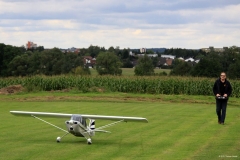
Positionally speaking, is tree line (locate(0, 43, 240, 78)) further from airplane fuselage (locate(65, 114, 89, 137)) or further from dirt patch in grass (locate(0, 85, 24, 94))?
airplane fuselage (locate(65, 114, 89, 137))

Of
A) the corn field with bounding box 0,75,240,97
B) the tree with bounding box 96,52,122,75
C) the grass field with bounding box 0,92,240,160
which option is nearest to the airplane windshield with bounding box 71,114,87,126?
the grass field with bounding box 0,92,240,160

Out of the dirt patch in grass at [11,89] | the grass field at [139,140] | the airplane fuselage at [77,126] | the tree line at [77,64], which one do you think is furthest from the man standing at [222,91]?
the tree line at [77,64]

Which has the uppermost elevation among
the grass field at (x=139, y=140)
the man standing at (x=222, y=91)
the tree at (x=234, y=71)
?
the man standing at (x=222, y=91)

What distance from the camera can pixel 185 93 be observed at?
43375 mm

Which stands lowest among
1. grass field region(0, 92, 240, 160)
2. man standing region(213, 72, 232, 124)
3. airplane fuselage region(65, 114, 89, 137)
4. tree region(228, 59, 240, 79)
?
tree region(228, 59, 240, 79)

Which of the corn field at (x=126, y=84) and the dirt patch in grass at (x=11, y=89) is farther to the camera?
the corn field at (x=126, y=84)

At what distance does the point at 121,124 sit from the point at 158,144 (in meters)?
5.56

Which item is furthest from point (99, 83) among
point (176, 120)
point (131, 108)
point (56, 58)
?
point (56, 58)

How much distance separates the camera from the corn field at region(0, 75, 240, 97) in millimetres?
42844

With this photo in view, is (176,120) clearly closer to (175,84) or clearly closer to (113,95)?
(113,95)

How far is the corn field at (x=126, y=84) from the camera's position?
1687 inches

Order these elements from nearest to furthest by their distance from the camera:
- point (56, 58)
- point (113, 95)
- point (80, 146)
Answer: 1. point (80, 146)
2. point (113, 95)
3. point (56, 58)

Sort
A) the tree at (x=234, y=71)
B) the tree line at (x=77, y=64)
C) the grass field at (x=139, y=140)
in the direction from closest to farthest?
the grass field at (x=139, y=140) → the tree at (x=234, y=71) → the tree line at (x=77, y=64)

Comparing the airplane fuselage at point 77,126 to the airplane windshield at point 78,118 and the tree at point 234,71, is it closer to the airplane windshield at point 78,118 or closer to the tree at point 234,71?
the airplane windshield at point 78,118
